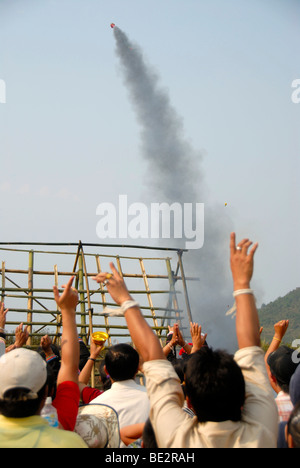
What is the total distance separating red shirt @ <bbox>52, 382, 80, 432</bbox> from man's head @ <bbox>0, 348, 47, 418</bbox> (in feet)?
1.05

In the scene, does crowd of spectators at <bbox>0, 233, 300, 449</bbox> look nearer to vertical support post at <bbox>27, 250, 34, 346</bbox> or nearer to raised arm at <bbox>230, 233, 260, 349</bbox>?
raised arm at <bbox>230, 233, 260, 349</bbox>

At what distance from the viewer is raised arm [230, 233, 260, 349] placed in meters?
2.69

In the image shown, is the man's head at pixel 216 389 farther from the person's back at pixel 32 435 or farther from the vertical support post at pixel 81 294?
the vertical support post at pixel 81 294

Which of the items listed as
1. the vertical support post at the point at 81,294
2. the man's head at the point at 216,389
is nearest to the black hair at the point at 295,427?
the man's head at the point at 216,389

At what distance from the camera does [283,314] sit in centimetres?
5941

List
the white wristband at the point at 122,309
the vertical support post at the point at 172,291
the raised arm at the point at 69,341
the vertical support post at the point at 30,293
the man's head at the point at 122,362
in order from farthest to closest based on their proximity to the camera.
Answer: the vertical support post at the point at 172,291
the vertical support post at the point at 30,293
the man's head at the point at 122,362
the raised arm at the point at 69,341
the white wristband at the point at 122,309

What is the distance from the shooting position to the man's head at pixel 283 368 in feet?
13.7

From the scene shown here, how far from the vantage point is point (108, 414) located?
3170 millimetres

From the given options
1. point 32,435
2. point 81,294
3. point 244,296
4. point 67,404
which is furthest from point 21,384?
point 81,294

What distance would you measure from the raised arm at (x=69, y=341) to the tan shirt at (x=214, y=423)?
87 cm

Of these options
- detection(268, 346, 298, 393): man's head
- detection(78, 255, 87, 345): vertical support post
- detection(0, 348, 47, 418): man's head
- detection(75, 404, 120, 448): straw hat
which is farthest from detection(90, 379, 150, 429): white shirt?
detection(78, 255, 87, 345): vertical support post

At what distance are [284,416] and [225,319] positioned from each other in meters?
27.5

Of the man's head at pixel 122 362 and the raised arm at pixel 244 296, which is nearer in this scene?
the raised arm at pixel 244 296
